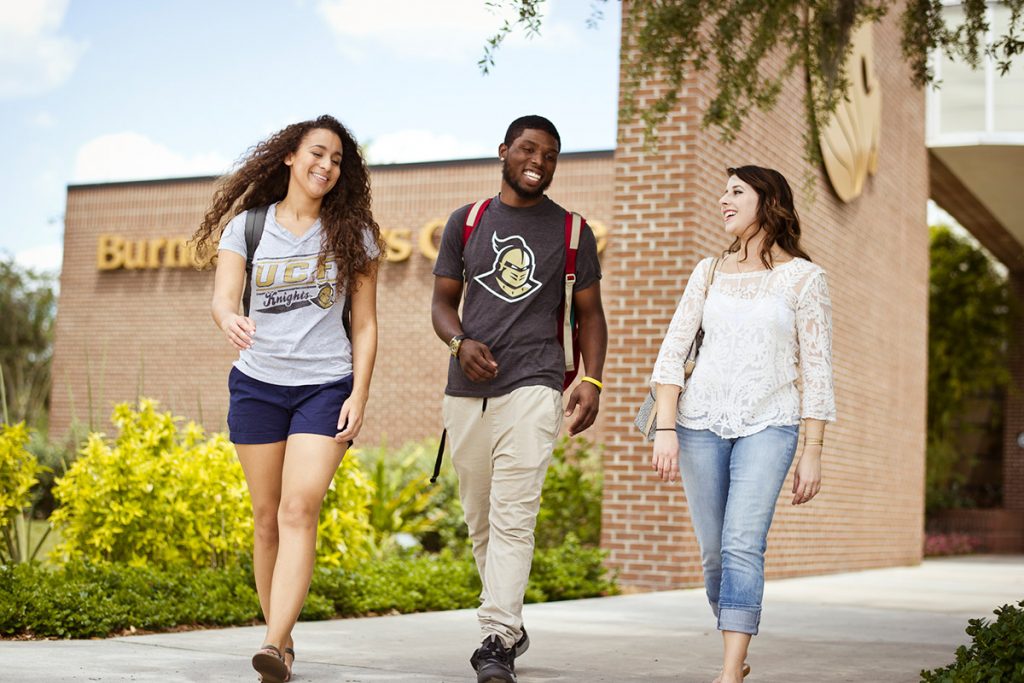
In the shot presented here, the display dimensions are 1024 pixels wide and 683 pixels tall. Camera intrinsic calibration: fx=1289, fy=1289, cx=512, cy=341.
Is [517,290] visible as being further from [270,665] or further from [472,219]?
[270,665]

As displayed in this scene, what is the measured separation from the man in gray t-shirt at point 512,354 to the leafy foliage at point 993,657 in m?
1.48

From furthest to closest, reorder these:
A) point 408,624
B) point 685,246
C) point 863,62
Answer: point 863,62 < point 685,246 < point 408,624

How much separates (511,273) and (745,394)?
96cm

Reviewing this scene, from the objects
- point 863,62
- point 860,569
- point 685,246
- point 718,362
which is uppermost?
point 863,62

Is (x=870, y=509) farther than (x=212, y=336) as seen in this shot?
No

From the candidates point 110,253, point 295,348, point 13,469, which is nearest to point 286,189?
point 295,348

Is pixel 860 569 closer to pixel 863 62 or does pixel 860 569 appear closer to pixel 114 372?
pixel 863 62

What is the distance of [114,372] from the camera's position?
1035 inches

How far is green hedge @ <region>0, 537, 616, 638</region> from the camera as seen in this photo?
222 inches

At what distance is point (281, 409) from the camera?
4.58 m

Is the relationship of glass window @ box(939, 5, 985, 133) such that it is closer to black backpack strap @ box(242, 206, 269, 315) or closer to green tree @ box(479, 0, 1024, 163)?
green tree @ box(479, 0, 1024, 163)

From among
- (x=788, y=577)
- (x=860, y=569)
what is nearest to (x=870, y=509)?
(x=860, y=569)

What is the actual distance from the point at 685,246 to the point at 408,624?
4031 mm

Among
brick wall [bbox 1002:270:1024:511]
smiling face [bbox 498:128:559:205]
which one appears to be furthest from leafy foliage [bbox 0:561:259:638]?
brick wall [bbox 1002:270:1024:511]
